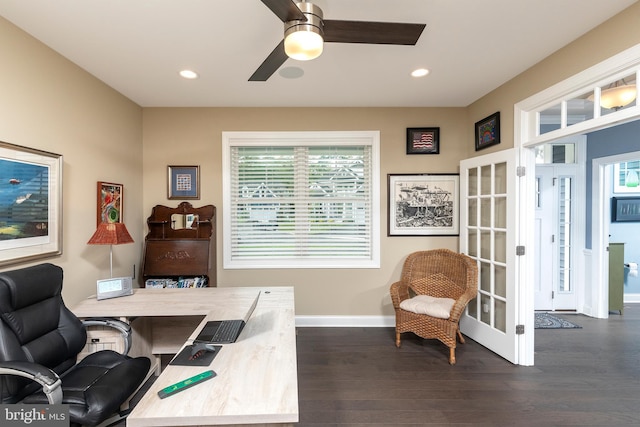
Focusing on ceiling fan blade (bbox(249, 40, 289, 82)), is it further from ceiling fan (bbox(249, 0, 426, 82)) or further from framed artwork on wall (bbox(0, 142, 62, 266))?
framed artwork on wall (bbox(0, 142, 62, 266))

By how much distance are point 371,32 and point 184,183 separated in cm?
279

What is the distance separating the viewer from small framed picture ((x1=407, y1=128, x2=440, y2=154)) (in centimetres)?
355

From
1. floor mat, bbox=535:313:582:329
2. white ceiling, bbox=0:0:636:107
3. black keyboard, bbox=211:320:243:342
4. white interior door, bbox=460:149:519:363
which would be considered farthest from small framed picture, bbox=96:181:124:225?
floor mat, bbox=535:313:582:329

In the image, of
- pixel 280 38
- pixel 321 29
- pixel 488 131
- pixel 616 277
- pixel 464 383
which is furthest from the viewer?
pixel 616 277

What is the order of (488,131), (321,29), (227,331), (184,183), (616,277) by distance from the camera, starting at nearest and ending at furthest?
(321,29), (227,331), (488,131), (184,183), (616,277)

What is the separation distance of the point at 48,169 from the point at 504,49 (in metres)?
3.59

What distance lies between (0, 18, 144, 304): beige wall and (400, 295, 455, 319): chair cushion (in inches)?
118

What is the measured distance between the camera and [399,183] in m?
3.57

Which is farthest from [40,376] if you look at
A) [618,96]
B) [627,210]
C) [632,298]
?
[632,298]

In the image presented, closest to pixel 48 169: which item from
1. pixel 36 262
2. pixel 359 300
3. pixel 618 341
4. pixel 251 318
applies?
pixel 36 262

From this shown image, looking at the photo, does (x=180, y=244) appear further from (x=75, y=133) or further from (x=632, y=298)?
Result: (x=632, y=298)

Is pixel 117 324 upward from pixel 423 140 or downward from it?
downward

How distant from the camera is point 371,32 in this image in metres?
1.53

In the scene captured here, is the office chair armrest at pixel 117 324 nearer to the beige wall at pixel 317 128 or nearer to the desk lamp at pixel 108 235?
the desk lamp at pixel 108 235
